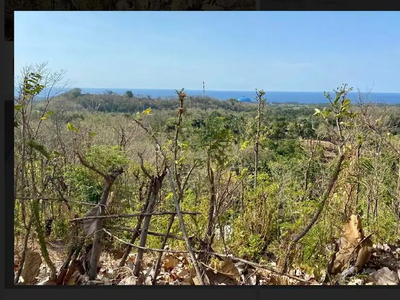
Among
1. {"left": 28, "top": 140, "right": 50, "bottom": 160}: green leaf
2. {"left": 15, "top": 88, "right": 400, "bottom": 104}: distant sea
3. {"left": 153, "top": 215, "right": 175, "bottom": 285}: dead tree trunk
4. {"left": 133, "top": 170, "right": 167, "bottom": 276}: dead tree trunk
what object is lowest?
{"left": 153, "top": 215, "right": 175, "bottom": 285}: dead tree trunk

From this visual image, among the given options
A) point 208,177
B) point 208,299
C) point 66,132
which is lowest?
point 208,299

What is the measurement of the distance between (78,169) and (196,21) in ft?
3.11

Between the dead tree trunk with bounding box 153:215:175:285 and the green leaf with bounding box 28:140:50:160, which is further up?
the green leaf with bounding box 28:140:50:160

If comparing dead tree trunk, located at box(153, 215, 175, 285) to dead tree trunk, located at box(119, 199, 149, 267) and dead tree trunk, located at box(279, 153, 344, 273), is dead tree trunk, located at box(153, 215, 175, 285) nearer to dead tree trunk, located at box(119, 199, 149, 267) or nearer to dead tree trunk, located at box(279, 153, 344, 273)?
dead tree trunk, located at box(119, 199, 149, 267)

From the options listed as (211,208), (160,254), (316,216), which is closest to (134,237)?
(160,254)

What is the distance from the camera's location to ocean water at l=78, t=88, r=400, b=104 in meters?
3.02

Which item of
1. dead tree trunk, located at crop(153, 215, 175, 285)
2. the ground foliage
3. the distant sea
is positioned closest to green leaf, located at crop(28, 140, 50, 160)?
the ground foliage

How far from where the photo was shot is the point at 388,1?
301 centimetres

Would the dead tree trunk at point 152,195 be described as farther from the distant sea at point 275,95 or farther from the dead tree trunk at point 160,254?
the distant sea at point 275,95

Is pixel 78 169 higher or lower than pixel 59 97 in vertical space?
lower

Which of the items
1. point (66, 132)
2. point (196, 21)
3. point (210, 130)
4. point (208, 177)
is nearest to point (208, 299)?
point (208, 177)

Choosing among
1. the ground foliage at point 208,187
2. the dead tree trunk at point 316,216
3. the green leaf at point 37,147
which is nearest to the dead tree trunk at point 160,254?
the ground foliage at point 208,187

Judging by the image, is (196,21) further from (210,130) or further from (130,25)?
(210,130)

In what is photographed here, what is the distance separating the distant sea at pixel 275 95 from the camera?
3020 millimetres
